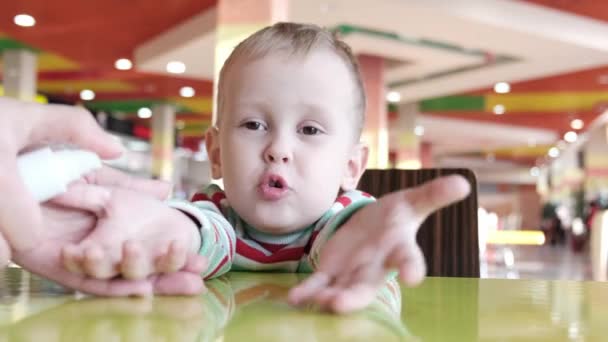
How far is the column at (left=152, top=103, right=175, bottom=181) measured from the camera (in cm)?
1243

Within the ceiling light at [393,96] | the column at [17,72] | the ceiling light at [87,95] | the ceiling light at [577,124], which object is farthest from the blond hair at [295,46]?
the ceiling light at [577,124]

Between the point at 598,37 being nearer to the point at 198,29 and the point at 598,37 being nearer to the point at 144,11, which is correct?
the point at 198,29

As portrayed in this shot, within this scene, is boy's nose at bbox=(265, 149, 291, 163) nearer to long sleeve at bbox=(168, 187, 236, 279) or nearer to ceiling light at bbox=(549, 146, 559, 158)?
long sleeve at bbox=(168, 187, 236, 279)

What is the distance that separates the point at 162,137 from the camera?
12578 millimetres

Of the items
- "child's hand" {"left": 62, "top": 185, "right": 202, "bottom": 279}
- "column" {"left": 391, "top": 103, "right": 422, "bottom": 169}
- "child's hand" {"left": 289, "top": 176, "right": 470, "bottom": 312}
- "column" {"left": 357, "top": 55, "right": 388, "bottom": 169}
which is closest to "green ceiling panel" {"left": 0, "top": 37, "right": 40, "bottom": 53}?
"column" {"left": 357, "top": 55, "right": 388, "bottom": 169}

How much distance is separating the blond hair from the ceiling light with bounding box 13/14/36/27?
22.3 feet

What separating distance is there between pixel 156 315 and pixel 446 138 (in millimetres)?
15844

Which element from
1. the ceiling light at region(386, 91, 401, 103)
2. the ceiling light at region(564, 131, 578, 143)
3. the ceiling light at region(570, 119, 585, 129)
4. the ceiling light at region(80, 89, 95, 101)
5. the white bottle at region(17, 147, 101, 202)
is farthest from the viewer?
the ceiling light at region(564, 131, 578, 143)

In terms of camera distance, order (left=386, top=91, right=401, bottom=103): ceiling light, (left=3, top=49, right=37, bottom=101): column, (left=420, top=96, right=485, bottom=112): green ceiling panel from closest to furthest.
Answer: (left=3, top=49, right=37, bottom=101): column
(left=386, top=91, right=401, bottom=103): ceiling light
(left=420, top=96, right=485, bottom=112): green ceiling panel

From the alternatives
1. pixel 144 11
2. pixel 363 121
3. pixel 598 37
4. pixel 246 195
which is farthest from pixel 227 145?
pixel 598 37

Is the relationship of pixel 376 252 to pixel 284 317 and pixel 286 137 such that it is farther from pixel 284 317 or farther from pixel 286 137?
pixel 286 137

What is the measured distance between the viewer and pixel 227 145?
75 cm

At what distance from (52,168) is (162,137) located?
12.4 meters

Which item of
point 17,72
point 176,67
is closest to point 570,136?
point 176,67
